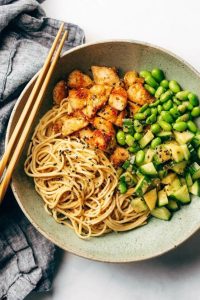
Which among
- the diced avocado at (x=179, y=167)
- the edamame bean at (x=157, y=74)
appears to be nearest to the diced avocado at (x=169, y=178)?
the diced avocado at (x=179, y=167)

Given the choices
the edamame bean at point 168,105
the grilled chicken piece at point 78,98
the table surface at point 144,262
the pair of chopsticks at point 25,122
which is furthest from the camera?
the table surface at point 144,262

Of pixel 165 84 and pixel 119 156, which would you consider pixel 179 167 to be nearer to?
pixel 119 156

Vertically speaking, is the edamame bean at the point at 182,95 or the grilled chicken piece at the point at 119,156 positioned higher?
the edamame bean at the point at 182,95

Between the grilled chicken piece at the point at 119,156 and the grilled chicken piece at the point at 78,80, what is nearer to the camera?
the grilled chicken piece at the point at 119,156

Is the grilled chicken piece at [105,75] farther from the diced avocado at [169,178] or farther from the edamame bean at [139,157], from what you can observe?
the diced avocado at [169,178]

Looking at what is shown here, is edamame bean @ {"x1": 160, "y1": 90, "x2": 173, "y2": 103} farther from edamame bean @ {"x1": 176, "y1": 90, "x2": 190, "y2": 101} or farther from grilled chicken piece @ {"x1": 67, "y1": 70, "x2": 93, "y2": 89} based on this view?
grilled chicken piece @ {"x1": 67, "y1": 70, "x2": 93, "y2": 89}

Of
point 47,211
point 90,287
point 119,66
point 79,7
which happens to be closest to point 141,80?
point 119,66

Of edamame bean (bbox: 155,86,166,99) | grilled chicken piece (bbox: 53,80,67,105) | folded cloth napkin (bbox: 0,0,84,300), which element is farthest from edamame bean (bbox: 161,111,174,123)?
folded cloth napkin (bbox: 0,0,84,300)
